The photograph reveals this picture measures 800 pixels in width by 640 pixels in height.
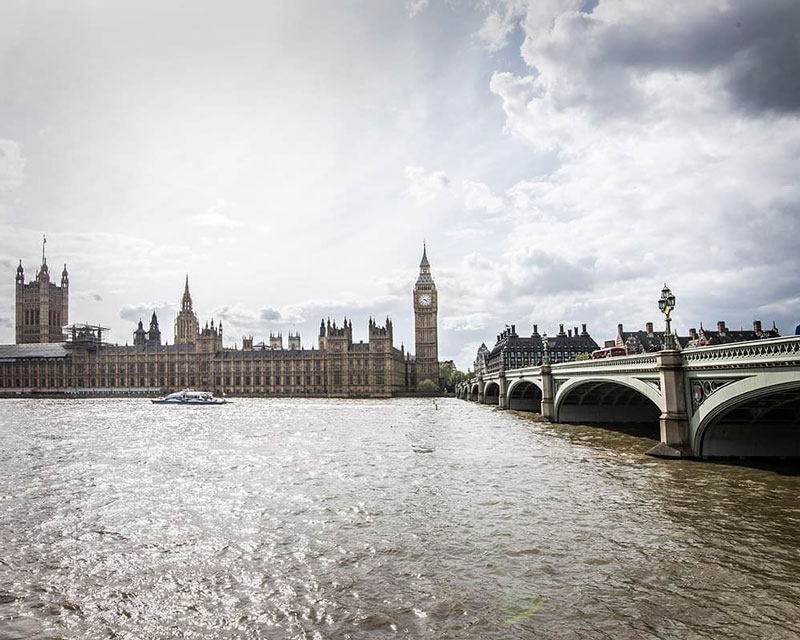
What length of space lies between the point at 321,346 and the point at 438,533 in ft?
463

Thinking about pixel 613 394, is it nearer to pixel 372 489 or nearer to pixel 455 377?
pixel 372 489

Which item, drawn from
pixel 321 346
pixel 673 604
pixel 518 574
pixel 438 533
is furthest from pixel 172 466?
pixel 321 346

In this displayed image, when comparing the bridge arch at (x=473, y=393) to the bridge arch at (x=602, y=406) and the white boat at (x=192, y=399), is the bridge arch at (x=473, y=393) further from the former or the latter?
the bridge arch at (x=602, y=406)

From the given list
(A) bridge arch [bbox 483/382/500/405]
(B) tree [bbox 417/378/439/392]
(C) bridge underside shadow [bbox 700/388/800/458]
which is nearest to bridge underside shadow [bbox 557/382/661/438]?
(C) bridge underside shadow [bbox 700/388/800/458]

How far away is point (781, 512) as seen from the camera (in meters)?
14.9

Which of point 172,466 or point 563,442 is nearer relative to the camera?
point 172,466

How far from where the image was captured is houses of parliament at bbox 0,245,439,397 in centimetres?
14025

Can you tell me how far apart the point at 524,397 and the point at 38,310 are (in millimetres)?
173021

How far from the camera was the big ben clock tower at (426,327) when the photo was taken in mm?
161500

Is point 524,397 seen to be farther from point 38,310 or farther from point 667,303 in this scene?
point 38,310

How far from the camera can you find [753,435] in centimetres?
2311

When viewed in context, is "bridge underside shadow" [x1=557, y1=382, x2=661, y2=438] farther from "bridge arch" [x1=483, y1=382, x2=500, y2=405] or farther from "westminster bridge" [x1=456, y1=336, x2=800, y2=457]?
"bridge arch" [x1=483, y1=382, x2=500, y2=405]

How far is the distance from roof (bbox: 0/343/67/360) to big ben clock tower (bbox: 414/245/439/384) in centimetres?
9597

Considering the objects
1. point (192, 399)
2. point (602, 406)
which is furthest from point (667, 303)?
point (192, 399)
